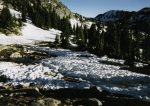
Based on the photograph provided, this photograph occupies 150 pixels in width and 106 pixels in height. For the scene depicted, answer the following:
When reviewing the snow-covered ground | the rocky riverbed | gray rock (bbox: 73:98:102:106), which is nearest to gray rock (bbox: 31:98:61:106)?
the rocky riverbed

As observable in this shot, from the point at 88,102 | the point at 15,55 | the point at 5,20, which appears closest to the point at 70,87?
the point at 88,102

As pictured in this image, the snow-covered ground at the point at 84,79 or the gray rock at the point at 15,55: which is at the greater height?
the gray rock at the point at 15,55

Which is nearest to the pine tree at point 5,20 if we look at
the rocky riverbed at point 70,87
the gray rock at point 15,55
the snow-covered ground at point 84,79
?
the gray rock at point 15,55

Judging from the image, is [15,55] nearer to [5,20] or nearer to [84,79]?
[84,79]

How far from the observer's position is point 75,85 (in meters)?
34.3

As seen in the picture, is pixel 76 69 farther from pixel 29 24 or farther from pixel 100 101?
pixel 29 24

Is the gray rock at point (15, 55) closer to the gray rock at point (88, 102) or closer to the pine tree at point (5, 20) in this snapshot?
the gray rock at point (88, 102)

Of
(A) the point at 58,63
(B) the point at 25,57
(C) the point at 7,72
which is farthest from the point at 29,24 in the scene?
(C) the point at 7,72

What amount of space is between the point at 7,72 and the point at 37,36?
6606 cm

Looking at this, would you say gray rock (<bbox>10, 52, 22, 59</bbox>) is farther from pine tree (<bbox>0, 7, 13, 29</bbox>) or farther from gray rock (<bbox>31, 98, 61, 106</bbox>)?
pine tree (<bbox>0, 7, 13, 29</bbox>)

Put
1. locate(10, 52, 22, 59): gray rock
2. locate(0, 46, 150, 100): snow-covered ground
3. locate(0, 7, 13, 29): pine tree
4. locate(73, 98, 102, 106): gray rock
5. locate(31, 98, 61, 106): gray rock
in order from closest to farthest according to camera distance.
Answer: locate(31, 98, 61, 106): gray rock
locate(73, 98, 102, 106): gray rock
locate(0, 46, 150, 100): snow-covered ground
locate(10, 52, 22, 59): gray rock
locate(0, 7, 13, 29): pine tree

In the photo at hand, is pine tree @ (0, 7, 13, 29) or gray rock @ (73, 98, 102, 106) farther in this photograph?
pine tree @ (0, 7, 13, 29)

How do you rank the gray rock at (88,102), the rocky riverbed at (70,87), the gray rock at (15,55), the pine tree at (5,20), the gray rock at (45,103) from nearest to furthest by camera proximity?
the gray rock at (45,103) < the gray rock at (88,102) < the rocky riverbed at (70,87) < the gray rock at (15,55) < the pine tree at (5,20)

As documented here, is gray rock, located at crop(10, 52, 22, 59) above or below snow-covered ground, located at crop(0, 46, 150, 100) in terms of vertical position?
above
